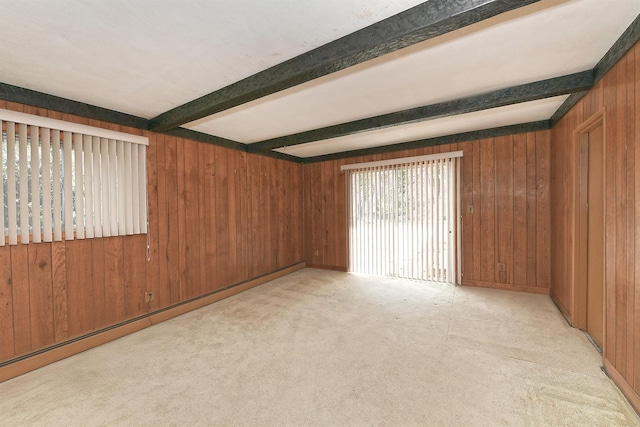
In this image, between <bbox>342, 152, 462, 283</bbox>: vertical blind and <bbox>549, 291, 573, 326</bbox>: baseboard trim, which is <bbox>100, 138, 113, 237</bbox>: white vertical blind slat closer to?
<bbox>342, 152, 462, 283</bbox>: vertical blind

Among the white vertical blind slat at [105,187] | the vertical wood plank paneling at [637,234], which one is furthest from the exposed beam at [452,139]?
the white vertical blind slat at [105,187]

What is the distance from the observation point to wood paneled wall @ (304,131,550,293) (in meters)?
3.53

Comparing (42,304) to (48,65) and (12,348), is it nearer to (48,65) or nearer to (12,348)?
(12,348)

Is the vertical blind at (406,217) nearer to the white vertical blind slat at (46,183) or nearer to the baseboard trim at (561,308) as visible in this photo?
the baseboard trim at (561,308)

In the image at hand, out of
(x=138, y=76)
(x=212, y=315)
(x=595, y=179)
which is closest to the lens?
(x=138, y=76)

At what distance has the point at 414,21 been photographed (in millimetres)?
1348

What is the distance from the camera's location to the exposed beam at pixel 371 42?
4.09 ft

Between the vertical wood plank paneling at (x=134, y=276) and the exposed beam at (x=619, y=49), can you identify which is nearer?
the exposed beam at (x=619, y=49)

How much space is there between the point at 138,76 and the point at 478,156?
4.25 meters

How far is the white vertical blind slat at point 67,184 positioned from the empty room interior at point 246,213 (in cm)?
2

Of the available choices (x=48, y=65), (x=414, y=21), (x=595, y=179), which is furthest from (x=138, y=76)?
(x=595, y=179)

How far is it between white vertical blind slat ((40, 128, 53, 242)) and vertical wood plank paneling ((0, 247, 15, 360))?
0.81ft

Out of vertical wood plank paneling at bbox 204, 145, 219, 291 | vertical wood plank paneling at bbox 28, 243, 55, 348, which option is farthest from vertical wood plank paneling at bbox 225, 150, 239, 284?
vertical wood plank paneling at bbox 28, 243, 55, 348

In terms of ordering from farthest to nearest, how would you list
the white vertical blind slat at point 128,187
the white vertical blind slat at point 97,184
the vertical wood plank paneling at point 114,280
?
1. the white vertical blind slat at point 128,187
2. the vertical wood plank paneling at point 114,280
3. the white vertical blind slat at point 97,184
